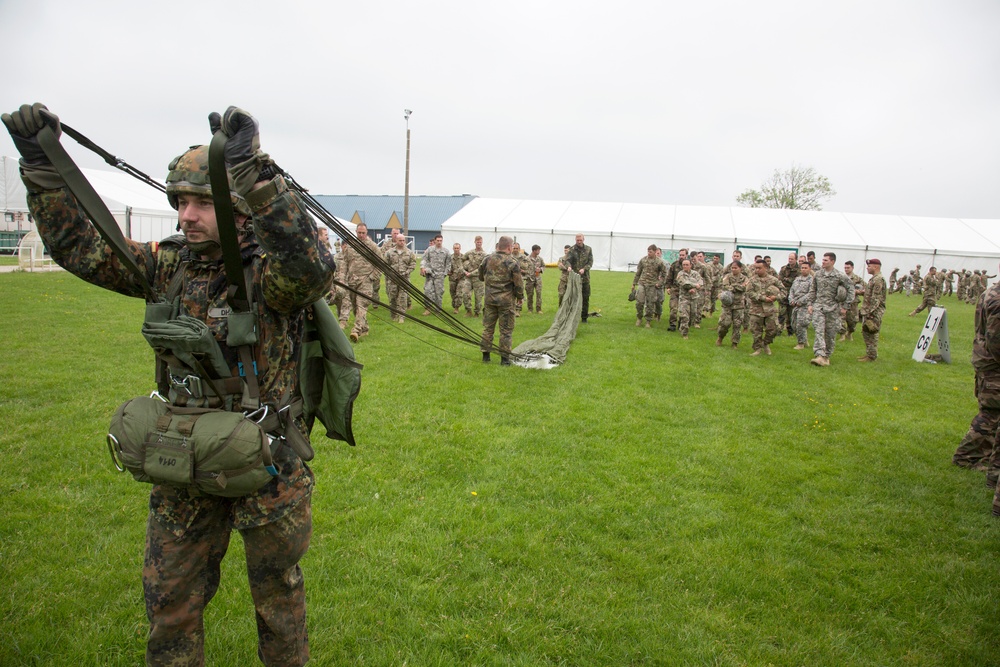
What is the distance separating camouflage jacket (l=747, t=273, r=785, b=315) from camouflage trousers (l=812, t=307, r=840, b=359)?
848mm

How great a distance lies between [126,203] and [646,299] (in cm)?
2423

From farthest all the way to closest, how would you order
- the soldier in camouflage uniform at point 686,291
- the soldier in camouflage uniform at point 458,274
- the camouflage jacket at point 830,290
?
the soldier in camouflage uniform at point 458,274
the soldier in camouflage uniform at point 686,291
the camouflage jacket at point 830,290

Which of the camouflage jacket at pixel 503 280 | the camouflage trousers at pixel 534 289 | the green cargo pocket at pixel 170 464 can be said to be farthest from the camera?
the camouflage trousers at pixel 534 289

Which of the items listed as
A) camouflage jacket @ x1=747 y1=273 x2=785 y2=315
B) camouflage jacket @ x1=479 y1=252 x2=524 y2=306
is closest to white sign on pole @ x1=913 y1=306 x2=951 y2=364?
camouflage jacket @ x1=747 y1=273 x2=785 y2=315

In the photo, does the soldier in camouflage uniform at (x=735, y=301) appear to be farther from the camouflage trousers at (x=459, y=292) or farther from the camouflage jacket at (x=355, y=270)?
the camouflage jacket at (x=355, y=270)

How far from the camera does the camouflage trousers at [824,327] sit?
11.9 m

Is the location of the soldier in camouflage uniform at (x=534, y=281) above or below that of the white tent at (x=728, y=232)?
below

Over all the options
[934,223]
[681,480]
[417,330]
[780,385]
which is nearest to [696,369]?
[780,385]

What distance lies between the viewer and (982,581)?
4.20m

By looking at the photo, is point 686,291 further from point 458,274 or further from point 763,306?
point 458,274

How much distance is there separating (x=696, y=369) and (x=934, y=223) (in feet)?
126

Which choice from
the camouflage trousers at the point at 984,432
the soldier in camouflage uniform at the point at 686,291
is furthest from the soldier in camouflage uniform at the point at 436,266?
the camouflage trousers at the point at 984,432

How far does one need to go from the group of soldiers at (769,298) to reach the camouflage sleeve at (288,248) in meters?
11.6

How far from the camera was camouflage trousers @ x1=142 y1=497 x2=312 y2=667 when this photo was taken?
2268 millimetres
